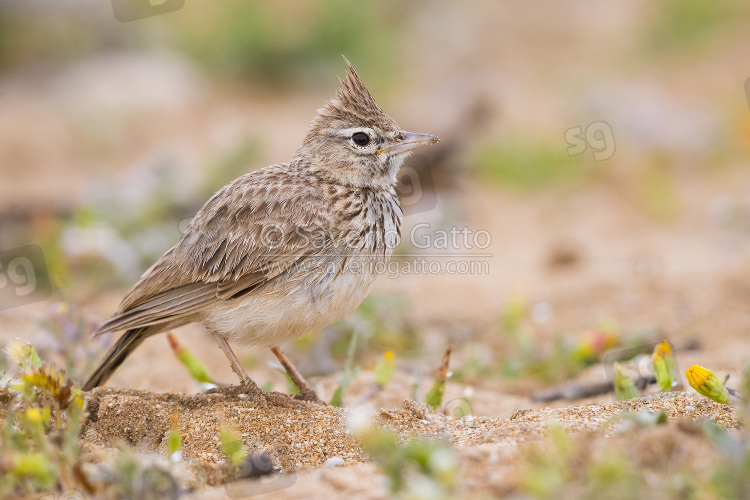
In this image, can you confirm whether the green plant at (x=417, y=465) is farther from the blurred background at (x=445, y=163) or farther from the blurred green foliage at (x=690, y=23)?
the blurred green foliage at (x=690, y=23)

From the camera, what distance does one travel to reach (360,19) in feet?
37.5

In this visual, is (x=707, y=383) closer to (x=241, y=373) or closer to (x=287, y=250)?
(x=287, y=250)

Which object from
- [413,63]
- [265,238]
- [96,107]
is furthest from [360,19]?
[265,238]

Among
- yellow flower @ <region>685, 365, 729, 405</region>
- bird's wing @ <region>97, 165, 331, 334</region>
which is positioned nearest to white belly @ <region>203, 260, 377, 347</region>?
bird's wing @ <region>97, 165, 331, 334</region>

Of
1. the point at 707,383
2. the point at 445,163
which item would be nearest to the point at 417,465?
the point at 707,383

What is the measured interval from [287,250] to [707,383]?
1978mm

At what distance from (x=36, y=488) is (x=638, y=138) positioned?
855cm

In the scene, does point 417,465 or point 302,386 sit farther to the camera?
point 302,386

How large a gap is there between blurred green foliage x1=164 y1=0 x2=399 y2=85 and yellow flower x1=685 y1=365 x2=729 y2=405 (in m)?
8.57

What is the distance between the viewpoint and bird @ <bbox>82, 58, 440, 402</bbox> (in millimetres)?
4008

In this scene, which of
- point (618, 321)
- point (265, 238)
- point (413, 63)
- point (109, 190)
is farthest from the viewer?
point (413, 63)

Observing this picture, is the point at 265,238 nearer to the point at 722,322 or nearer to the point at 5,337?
the point at 5,337

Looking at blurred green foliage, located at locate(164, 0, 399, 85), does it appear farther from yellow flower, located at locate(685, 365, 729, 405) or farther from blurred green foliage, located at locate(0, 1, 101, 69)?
yellow flower, located at locate(685, 365, 729, 405)

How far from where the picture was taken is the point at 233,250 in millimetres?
4199
